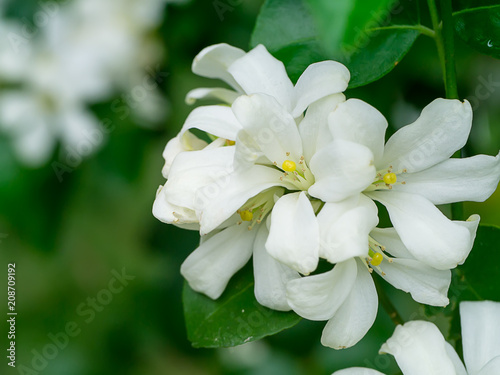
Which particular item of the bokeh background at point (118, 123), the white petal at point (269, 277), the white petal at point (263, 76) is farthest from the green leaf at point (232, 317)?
the bokeh background at point (118, 123)

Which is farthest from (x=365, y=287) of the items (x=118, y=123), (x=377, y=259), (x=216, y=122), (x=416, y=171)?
(x=118, y=123)

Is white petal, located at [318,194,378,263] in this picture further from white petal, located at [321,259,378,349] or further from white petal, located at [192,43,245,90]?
white petal, located at [192,43,245,90]

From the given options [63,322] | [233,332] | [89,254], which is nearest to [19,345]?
[63,322]

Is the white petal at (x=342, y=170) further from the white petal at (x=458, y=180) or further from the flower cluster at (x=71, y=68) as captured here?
the flower cluster at (x=71, y=68)

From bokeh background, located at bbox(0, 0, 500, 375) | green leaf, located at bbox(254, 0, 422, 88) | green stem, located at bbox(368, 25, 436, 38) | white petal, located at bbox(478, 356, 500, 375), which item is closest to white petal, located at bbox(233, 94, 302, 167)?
green leaf, located at bbox(254, 0, 422, 88)

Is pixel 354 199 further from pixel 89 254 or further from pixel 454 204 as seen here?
pixel 89 254
